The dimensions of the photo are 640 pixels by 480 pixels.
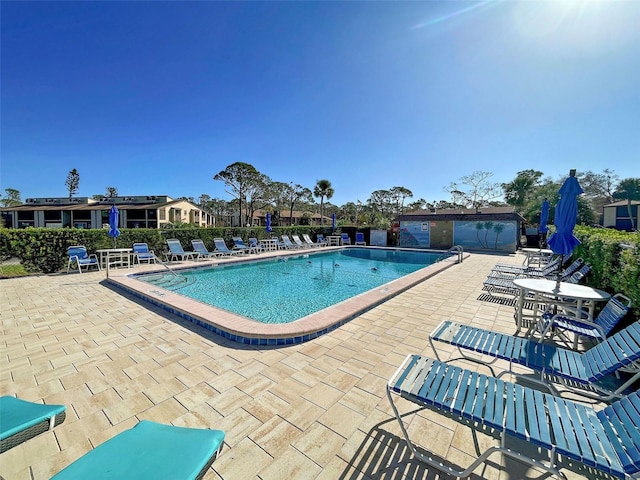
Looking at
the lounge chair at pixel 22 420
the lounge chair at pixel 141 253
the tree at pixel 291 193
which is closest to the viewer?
the lounge chair at pixel 22 420

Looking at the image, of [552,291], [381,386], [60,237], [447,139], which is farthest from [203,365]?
[447,139]

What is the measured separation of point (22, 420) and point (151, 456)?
2.42 ft

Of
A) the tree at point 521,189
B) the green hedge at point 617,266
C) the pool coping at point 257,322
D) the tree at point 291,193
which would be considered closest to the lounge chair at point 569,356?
the green hedge at point 617,266

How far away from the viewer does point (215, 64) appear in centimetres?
1048

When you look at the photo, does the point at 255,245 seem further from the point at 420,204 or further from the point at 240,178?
the point at 420,204

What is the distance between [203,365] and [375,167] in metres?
23.3

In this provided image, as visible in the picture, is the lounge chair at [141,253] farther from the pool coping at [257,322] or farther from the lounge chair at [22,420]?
the lounge chair at [22,420]

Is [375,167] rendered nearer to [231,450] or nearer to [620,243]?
[620,243]

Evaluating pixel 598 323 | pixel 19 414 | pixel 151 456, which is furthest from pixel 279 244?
pixel 151 456

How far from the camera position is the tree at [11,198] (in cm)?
4812

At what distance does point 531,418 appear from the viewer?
155cm

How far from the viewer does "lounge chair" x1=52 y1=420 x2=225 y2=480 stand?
1118mm

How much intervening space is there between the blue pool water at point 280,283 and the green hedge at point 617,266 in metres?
4.68

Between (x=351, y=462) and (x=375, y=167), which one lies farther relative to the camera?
(x=375, y=167)
